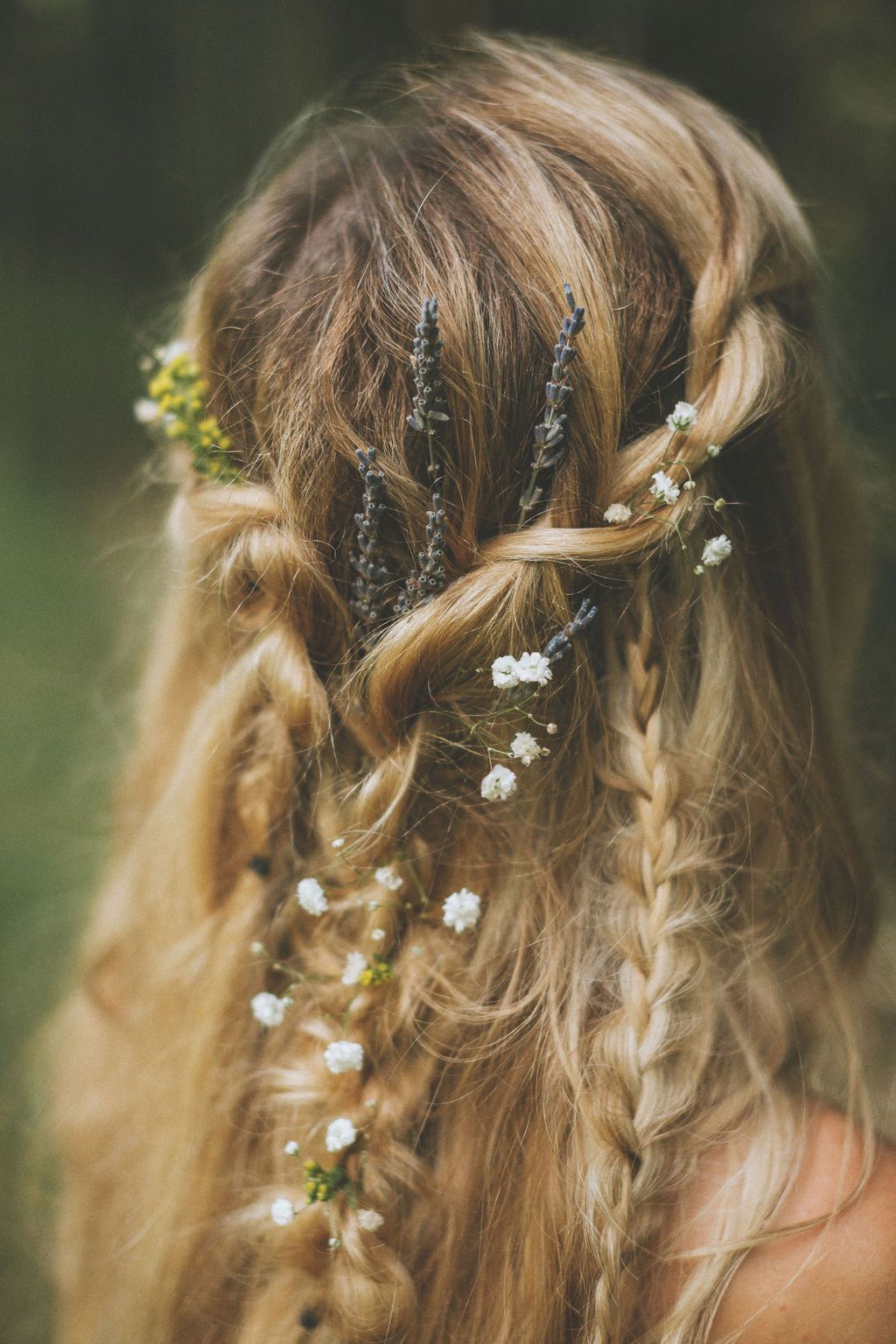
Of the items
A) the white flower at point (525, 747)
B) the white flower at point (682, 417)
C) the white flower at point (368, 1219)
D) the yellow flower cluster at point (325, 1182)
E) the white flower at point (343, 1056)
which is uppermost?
the white flower at point (682, 417)

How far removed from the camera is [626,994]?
0.67m

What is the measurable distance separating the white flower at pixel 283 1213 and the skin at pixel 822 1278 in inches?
13.3

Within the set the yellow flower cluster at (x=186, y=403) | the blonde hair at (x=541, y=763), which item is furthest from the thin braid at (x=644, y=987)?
the yellow flower cluster at (x=186, y=403)

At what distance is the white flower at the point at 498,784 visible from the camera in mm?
631

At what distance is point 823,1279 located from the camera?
26.1 inches

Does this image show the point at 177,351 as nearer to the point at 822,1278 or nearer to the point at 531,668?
the point at 531,668

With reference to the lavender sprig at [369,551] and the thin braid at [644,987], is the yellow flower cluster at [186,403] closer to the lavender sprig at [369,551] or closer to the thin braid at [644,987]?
the lavender sprig at [369,551]

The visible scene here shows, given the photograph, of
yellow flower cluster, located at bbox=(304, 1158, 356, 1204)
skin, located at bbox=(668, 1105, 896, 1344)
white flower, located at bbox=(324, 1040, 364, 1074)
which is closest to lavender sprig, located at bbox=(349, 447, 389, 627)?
white flower, located at bbox=(324, 1040, 364, 1074)

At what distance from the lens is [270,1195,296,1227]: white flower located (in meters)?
0.70

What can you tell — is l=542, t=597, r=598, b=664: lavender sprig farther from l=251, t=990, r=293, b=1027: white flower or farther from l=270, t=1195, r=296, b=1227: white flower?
l=270, t=1195, r=296, b=1227: white flower

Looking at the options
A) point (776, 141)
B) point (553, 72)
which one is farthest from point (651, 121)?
point (776, 141)

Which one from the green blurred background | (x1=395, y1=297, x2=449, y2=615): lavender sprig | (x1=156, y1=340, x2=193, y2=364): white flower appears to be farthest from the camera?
the green blurred background

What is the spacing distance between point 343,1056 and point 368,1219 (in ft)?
0.44

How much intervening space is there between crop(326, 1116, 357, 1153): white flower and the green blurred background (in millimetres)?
657
